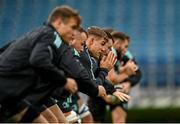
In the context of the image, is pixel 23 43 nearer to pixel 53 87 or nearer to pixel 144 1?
pixel 53 87

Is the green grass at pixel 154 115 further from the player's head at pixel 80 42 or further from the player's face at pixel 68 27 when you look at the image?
the player's face at pixel 68 27

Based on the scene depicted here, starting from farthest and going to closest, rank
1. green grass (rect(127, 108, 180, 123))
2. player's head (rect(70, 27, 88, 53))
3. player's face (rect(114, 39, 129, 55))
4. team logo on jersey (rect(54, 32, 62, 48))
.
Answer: green grass (rect(127, 108, 180, 123))
player's face (rect(114, 39, 129, 55))
player's head (rect(70, 27, 88, 53))
team logo on jersey (rect(54, 32, 62, 48))

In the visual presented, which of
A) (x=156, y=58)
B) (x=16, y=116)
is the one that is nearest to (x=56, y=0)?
(x=156, y=58)

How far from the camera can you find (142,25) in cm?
1772

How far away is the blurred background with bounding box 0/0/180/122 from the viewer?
51.5 feet

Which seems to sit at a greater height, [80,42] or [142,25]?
[80,42]

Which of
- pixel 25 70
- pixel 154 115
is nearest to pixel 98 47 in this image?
pixel 25 70

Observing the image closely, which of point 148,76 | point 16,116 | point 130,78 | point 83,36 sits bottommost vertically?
point 148,76

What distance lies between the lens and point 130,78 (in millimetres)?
10297

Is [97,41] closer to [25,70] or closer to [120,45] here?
[25,70]

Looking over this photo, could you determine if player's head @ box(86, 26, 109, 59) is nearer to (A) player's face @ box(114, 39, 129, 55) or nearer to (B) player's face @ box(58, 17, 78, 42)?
(B) player's face @ box(58, 17, 78, 42)

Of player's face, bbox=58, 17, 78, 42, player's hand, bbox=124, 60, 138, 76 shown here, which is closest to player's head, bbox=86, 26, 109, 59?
player's face, bbox=58, 17, 78, 42

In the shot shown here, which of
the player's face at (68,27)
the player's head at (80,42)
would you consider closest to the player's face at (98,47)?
the player's head at (80,42)

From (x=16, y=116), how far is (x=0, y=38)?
35.3 feet
